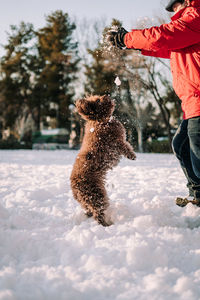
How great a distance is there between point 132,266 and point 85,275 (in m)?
0.34

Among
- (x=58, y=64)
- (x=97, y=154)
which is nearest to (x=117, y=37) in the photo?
(x=97, y=154)

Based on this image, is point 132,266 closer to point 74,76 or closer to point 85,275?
point 85,275

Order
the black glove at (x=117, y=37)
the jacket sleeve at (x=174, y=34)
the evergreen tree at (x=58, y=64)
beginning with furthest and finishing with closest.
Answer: the evergreen tree at (x=58, y=64), the black glove at (x=117, y=37), the jacket sleeve at (x=174, y=34)

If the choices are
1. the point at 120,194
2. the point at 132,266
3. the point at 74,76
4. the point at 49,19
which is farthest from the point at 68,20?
the point at 132,266

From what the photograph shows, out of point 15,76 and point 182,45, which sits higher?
point 15,76

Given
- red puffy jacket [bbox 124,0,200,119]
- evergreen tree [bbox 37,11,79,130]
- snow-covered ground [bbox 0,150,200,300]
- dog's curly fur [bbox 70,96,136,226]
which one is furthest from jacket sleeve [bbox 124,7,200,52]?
evergreen tree [bbox 37,11,79,130]

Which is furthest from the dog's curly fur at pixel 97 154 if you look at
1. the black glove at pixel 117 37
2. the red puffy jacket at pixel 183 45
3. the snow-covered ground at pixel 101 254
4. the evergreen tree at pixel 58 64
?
the evergreen tree at pixel 58 64

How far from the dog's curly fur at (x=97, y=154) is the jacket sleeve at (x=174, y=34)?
81 centimetres

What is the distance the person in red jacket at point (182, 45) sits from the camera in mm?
2338

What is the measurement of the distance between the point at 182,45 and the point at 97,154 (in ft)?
4.66

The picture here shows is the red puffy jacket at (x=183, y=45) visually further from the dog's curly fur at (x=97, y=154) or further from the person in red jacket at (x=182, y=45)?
the dog's curly fur at (x=97, y=154)

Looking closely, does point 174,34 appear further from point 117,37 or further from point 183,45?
point 117,37

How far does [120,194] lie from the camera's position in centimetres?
399

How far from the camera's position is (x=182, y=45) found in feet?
7.95
